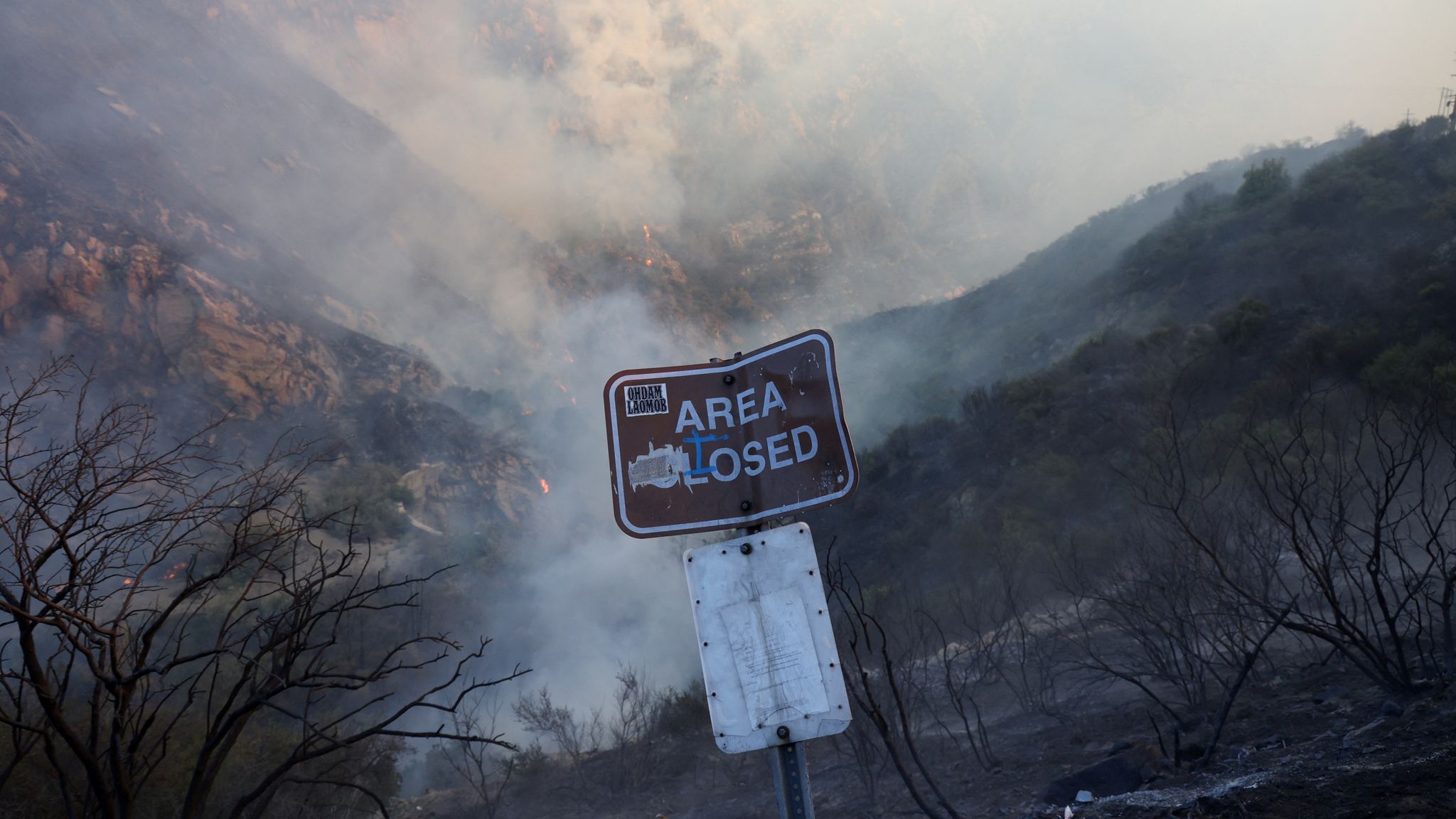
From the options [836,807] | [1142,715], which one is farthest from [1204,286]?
[836,807]

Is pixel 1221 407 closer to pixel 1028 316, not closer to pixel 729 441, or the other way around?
pixel 1028 316

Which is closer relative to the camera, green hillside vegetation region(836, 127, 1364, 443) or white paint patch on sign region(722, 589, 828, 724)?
white paint patch on sign region(722, 589, 828, 724)

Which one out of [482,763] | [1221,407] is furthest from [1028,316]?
[482,763]

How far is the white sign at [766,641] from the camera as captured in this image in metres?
Result: 2.03

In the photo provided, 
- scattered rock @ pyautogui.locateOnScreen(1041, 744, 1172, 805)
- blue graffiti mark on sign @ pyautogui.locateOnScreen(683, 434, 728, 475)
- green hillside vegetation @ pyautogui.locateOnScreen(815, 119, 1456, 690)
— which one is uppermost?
green hillside vegetation @ pyautogui.locateOnScreen(815, 119, 1456, 690)

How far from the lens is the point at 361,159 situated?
162 feet

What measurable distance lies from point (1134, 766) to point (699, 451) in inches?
219

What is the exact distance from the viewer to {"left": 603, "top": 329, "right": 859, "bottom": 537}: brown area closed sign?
2240 mm

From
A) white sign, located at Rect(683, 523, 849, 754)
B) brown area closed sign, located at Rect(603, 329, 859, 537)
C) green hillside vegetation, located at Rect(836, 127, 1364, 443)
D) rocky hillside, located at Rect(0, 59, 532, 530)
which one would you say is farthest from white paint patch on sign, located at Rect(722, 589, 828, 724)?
rocky hillside, located at Rect(0, 59, 532, 530)

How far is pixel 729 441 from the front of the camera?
2.37 m

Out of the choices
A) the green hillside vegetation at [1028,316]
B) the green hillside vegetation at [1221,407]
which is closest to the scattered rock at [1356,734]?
the green hillside vegetation at [1221,407]

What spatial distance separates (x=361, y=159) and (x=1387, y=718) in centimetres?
5350

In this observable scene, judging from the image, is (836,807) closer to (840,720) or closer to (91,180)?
(840,720)

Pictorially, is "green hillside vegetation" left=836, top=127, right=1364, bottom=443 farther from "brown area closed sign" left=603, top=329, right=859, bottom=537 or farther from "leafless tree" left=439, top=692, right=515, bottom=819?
"brown area closed sign" left=603, top=329, right=859, bottom=537
